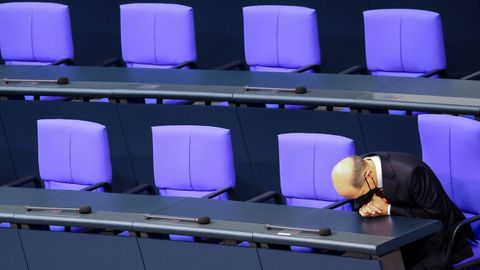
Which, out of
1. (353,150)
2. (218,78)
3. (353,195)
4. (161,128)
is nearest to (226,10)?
(218,78)

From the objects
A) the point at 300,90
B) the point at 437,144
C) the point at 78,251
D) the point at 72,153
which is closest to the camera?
the point at 437,144

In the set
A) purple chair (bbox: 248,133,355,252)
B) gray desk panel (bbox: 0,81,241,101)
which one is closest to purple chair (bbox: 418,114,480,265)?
purple chair (bbox: 248,133,355,252)

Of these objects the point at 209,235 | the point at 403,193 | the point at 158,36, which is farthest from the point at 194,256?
the point at 158,36

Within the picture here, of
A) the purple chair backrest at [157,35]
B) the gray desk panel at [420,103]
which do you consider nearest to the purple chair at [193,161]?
the gray desk panel at [420,103]

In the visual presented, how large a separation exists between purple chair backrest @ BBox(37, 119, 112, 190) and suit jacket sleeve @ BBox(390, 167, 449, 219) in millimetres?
1658

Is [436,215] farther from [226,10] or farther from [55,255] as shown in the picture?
[226,10]

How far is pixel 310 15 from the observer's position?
19.5 feet

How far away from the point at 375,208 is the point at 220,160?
1.09 m

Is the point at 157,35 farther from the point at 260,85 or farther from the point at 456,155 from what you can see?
the point at 456,155

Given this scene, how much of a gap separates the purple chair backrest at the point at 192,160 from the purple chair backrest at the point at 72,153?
0.87ft

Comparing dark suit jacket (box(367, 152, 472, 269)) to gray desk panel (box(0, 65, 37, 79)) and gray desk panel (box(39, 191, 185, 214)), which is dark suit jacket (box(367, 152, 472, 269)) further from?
gray desk panel (box(0, 65, 37, 79))

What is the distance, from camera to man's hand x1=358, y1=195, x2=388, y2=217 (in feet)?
13.9

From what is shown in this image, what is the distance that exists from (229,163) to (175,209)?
21.2 inches

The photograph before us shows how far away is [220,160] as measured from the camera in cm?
515
